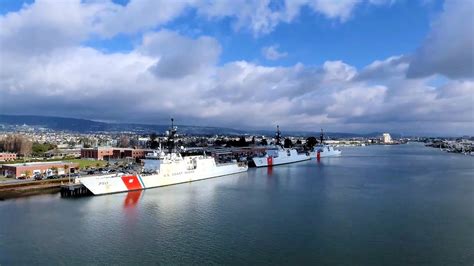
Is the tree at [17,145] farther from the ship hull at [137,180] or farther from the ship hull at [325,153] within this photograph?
the ship hull at [325,153]

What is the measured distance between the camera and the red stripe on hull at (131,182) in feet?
50.7

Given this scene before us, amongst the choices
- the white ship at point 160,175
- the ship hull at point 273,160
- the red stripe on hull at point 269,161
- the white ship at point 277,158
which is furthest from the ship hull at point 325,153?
the white ship at point 160,175

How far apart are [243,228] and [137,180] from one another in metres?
7.71

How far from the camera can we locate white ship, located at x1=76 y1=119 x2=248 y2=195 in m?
14.9

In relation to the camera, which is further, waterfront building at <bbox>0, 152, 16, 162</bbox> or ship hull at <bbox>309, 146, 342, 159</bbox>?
ship hull at <bbox>309, 146, 342, 159</bbox>

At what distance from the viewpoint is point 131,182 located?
51.3 ft

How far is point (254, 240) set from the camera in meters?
8.66

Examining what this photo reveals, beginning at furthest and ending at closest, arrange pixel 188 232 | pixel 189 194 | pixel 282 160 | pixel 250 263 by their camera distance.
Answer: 1. pixel 282 160
2. pixel 189 194
3. pixel 188 232
4. pixel 250 263

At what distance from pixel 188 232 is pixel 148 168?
9.06 meters

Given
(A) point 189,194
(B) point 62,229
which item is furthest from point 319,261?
(A) point 189,194

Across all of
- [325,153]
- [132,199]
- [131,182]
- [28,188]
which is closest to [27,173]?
[28,188]

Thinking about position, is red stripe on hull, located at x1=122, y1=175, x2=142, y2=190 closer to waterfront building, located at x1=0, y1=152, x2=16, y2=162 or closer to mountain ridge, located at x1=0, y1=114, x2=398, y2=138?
waterfront building, located at x1=0, y1=152, x2=16, y2=162

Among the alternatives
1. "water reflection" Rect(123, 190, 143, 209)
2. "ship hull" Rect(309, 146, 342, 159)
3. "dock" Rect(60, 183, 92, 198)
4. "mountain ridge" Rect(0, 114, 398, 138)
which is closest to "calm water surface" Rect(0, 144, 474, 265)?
"water reflection" Rect(123, 190, 143, 209)

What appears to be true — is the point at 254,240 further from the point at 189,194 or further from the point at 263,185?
the point at 263,185
